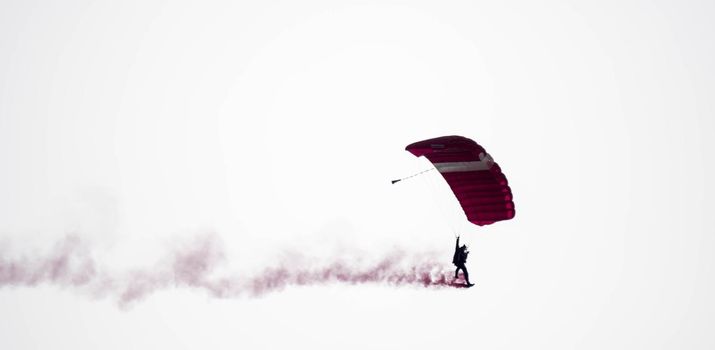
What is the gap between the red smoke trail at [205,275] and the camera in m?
35.4

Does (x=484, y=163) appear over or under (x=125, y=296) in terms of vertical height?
over

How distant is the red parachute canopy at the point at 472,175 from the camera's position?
32.5 metres

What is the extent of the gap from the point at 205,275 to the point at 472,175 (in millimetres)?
9845

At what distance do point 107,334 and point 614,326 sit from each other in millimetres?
48431

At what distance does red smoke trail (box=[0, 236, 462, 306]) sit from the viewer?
35438mm

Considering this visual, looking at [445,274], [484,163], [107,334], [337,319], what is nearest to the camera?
[484,163]

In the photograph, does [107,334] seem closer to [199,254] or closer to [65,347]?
[65,347]

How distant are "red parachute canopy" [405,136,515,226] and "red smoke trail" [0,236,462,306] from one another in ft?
9.06

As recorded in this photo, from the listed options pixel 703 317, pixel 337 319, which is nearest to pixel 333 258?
pixel 703 317

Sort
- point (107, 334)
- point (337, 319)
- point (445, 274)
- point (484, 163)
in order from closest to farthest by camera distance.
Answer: point (484, 163) < point (445, 274) < point (107, 334) < point (337, 319)

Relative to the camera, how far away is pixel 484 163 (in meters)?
32.7

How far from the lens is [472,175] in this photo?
33.1m

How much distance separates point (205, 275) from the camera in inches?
1485

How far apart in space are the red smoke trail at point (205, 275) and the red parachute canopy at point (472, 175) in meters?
2.76
